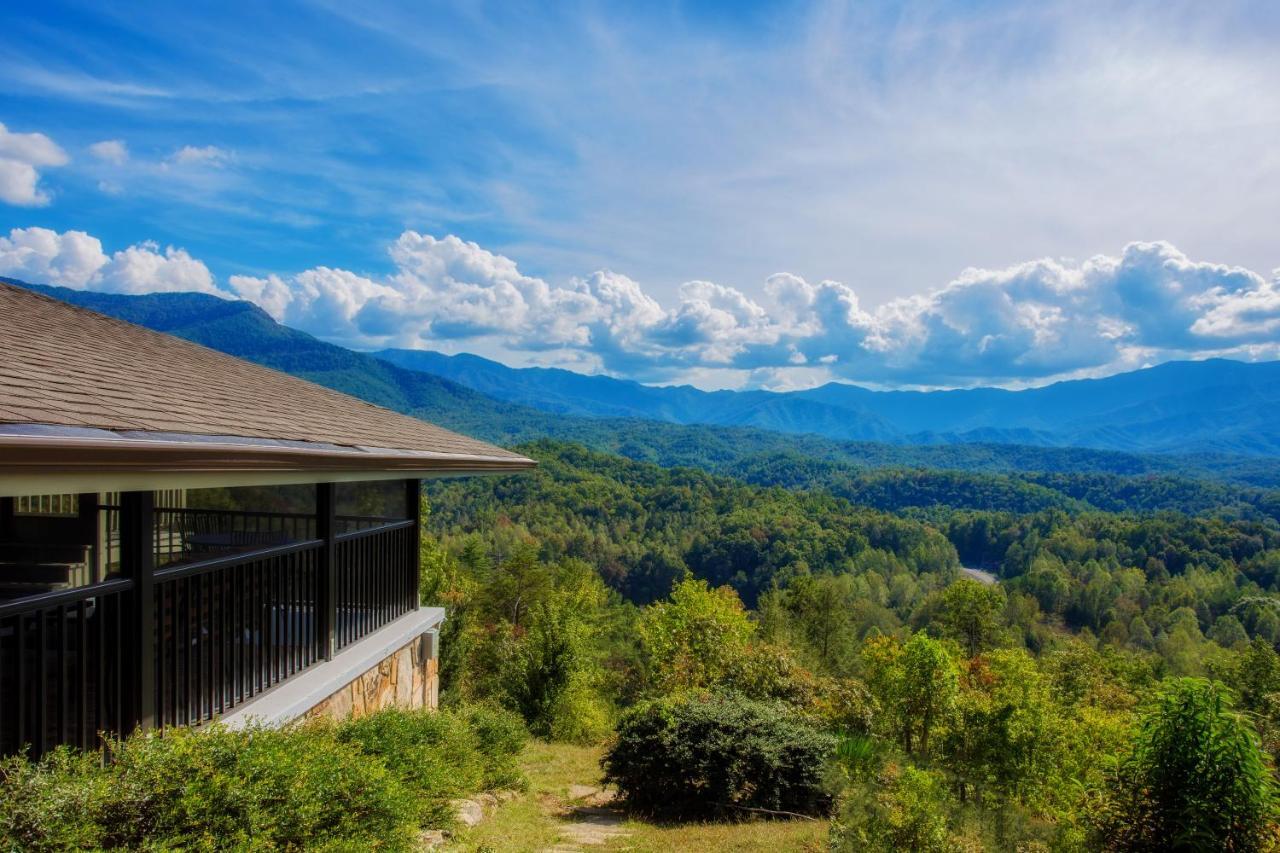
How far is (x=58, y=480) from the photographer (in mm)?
2924

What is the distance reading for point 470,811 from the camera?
8273mm

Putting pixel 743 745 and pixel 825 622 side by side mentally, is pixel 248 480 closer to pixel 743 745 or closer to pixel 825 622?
pixel 743 745

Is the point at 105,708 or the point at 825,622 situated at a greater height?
the point at 105,708

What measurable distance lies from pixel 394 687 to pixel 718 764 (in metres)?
4.78

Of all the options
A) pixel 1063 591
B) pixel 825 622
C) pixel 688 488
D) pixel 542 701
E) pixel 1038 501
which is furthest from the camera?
pixel 1038 501

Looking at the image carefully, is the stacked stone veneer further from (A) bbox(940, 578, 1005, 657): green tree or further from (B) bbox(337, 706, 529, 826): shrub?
(A) bbox(940, 578, 1005, 657): green tree

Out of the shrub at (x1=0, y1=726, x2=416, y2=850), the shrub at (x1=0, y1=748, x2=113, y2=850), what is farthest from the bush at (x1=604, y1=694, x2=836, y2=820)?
the shrub at (x1=0, y1=748, x2=113, y2=850)

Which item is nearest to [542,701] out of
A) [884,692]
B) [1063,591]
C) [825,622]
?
[884,692]

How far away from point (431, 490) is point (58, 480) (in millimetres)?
127019

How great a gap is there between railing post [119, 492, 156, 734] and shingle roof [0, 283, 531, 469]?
58 centimetres

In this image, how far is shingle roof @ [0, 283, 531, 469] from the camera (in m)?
3.40

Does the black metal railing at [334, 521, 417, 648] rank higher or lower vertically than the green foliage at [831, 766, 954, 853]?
higher

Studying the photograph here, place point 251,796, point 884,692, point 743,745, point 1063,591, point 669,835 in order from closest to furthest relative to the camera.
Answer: point 251,796, point 669,835, point 743,745, point 884,692, point 1063,591

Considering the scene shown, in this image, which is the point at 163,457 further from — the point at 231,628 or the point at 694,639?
the point at 694,639
